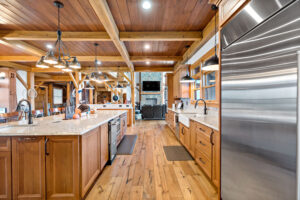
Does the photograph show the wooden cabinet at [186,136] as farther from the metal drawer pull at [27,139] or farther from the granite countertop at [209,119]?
the metal drawer pull at [27,139]

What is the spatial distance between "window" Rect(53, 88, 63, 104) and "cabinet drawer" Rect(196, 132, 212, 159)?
12.6 m

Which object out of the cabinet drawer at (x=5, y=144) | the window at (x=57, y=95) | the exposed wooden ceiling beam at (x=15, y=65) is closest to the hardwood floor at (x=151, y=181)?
the cabinet drawer at (x=5, y=144)

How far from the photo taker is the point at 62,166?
1625 mm

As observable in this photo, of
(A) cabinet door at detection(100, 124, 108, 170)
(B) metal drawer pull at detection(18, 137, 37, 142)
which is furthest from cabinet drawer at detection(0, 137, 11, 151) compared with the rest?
(A) cabinet door at detection(100, 124, 108, 170)

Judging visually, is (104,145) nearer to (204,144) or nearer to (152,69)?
(204,144)

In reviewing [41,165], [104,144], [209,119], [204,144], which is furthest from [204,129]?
[41,165]

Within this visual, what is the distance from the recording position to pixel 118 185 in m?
2.07

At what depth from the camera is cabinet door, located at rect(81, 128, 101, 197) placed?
5.55 feet

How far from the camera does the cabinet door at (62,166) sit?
1622 mm

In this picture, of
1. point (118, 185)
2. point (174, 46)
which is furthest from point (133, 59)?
point (118, 185)

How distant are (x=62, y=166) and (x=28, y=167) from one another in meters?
0.38

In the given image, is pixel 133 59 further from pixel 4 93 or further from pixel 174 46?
pixel 4 93

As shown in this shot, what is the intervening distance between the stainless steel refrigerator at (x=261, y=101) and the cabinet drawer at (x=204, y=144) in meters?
0.59

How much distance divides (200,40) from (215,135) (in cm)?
248
